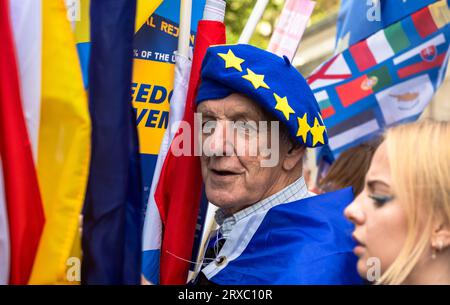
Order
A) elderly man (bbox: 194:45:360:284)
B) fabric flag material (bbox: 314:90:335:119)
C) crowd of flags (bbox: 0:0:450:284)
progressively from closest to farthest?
crowd of flags (bbox: 0:0:450:284), elderly man (bbox: 194:45:360:284), fabric flag material (bbox: 314:90:335:119)

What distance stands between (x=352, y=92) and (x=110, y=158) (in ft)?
10.8

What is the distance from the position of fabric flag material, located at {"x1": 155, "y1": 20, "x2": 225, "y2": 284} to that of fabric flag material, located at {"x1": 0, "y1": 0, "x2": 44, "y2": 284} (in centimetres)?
110

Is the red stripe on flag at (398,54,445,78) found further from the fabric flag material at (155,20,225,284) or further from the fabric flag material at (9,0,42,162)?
the fabric flag material at (9,0,42,162)

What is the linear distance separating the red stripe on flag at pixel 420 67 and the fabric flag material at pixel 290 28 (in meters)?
1.23

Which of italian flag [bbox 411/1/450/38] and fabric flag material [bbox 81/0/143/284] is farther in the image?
italian flag [bbox 411/1/450/38]

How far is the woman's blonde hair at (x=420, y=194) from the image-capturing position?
8.18 feet

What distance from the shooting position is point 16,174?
2605mm

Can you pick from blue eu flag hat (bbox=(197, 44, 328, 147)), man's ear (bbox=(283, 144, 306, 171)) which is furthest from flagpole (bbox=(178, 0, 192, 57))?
man's ear (bbox=(283, 144, 306, 171))

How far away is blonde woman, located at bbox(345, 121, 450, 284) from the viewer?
2.50 m

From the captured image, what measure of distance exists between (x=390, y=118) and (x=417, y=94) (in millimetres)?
259

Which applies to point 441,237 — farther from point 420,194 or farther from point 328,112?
point 328,112

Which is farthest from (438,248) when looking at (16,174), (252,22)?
(252,22)

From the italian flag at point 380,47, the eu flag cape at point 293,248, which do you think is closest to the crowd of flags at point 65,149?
the eu flag cape at point 293,248
